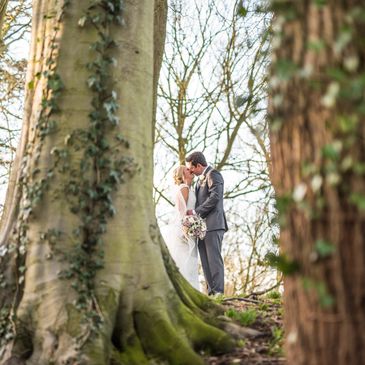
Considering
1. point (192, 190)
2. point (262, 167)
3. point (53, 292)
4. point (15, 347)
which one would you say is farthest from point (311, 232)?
point (262, 167)

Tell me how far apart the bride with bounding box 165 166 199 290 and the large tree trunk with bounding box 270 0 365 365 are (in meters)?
6.82

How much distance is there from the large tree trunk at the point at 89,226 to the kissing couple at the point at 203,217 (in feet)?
14.0

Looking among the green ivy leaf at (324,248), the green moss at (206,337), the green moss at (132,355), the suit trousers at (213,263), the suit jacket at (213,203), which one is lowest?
the green moss at (132,355)

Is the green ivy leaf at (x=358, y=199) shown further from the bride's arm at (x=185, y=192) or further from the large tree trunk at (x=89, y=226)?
the bride's arm at (x=185, y=192)

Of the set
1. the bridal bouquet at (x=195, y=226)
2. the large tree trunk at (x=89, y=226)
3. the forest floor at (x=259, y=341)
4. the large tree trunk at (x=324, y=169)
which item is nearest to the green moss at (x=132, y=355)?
the large tree trunk at (x=89, y=226)

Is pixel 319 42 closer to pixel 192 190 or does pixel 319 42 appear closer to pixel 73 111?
pixel 73 111

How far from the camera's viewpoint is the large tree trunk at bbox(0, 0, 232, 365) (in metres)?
4.57

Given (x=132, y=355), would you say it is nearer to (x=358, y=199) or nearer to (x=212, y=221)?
(x=358, y=199)

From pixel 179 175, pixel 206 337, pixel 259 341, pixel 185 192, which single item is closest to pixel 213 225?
pixel 185 192

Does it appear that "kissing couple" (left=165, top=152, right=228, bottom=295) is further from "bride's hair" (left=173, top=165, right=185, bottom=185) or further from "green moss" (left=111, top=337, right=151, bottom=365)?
"green moss" (left=111, top=337, right=151, bottom=365)

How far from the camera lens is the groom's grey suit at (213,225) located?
30.7 ft

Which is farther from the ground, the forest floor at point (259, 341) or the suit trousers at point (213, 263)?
the suit trousers at point (213, 263)

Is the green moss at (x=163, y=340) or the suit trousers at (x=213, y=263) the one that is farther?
the suit trousers at (x=213, y=263)

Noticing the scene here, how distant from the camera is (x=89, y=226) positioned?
4.71 m
